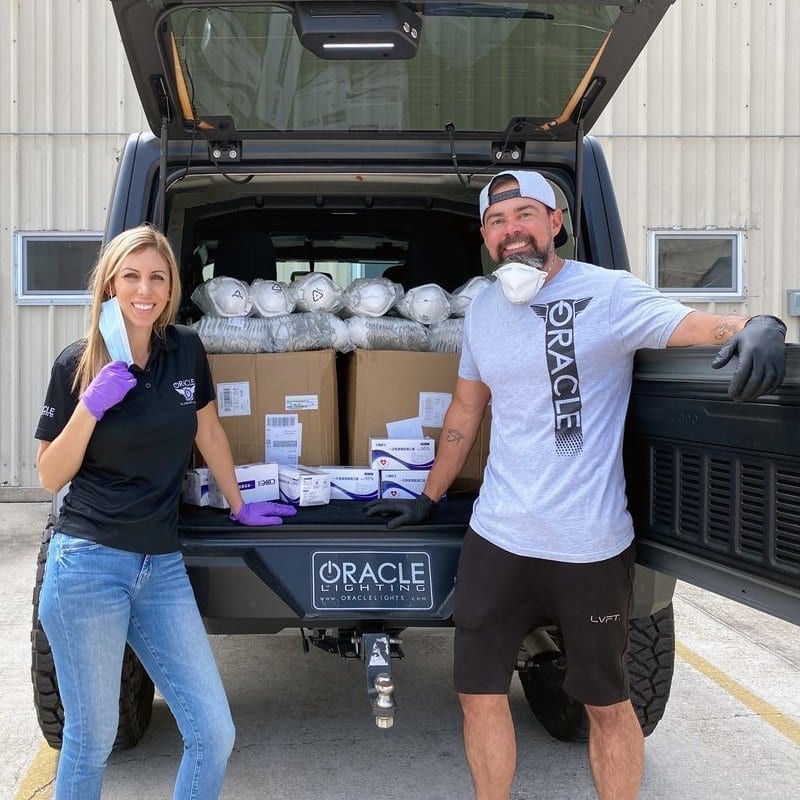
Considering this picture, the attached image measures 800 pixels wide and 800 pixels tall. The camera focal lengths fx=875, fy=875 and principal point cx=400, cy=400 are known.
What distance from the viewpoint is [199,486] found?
2623 mm

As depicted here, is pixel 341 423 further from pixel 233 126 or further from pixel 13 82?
pixel 13 82

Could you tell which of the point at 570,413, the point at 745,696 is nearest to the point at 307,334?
the point at 570,413

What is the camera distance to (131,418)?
2.03 meters

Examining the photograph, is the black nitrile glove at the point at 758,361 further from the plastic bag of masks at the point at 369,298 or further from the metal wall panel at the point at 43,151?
the metal wall panel at the point at 43,151

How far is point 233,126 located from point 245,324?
2.07ft

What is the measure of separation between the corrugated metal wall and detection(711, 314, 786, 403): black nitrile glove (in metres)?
6.46

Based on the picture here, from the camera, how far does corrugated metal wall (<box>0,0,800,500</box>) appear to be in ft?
25.1

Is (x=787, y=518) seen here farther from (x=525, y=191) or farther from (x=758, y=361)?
(x=525, y=191)

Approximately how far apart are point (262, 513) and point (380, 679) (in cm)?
61

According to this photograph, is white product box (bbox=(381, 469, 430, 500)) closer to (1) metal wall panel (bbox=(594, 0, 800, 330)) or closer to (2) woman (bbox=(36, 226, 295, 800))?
(2) woman (bbox=(36, 226, 295, 800))

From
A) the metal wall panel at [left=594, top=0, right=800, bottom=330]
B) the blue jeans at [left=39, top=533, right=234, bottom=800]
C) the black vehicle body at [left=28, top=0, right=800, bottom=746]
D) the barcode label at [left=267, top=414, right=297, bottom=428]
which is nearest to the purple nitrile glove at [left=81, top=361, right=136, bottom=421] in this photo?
the blue jeans at [left=39, top=533, right=234, bottom=800]

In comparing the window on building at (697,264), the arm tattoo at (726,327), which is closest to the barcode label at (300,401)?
the arm tattoo at (726,327)

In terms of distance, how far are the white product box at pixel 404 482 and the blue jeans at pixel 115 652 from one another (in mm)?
771

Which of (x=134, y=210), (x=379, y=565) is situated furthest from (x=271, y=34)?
(x=379, y=565)
